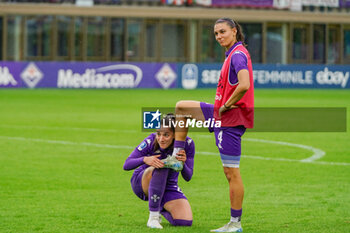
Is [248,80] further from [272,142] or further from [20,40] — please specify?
[20,40]

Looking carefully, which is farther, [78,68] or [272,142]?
[78,68]

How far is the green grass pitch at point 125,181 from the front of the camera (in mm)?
7746

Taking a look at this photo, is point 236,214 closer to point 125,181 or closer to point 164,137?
point 164,137

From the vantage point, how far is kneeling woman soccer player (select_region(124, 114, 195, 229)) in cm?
711

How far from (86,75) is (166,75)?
4013 millimetres

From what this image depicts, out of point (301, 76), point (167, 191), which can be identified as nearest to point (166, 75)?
point (301, 76)

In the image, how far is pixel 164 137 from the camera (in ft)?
23.4

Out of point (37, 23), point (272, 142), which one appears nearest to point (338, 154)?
point (272, 142)

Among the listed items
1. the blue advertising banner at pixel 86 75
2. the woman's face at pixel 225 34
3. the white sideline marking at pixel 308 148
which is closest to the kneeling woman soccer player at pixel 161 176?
the woman's face at pixel 225 34

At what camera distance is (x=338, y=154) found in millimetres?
13930

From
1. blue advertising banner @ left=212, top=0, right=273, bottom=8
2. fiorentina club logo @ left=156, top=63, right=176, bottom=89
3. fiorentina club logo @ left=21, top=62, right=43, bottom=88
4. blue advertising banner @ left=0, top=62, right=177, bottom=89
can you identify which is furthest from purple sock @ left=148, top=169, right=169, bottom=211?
blue advertising banner @ left=212, top=0, right=273, bottom=8

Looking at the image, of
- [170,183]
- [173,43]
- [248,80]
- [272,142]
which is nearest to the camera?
[248,80]

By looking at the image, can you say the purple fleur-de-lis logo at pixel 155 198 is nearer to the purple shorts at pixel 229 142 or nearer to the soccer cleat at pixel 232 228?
the soccer cleat at pixel 232 228

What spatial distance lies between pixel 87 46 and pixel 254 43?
10.9 meters
